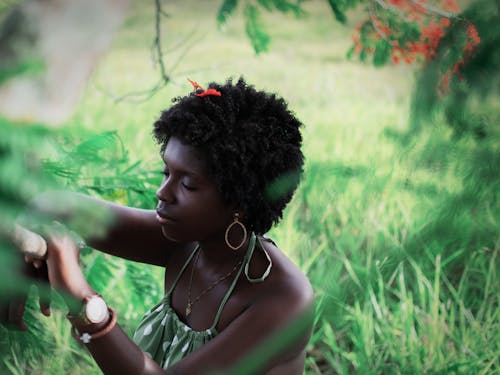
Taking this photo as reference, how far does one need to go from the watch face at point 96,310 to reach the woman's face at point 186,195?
349mm

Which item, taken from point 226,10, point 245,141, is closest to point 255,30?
point 226,10

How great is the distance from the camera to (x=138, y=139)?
13.9 ft

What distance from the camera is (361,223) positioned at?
3.03 meters

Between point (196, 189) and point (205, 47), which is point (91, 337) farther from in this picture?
point (205, 47)

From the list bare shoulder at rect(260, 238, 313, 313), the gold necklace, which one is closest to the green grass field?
bare shoulder at rect(260, 238, 313, 313)

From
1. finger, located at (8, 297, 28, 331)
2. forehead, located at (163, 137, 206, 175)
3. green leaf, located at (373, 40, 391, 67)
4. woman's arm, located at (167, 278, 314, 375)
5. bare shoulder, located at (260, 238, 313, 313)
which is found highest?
green leaf, located at (373, 40, 391, 67)

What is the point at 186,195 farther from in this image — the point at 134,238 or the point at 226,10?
the point at 226,10

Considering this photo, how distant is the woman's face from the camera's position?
1592 millimetres

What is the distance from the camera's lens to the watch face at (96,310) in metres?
1.23

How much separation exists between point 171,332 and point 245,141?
55 centimetres

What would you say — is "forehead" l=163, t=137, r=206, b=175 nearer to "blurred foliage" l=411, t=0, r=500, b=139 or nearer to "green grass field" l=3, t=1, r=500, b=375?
"green grass field" l=3, t=1, r=500, b=375

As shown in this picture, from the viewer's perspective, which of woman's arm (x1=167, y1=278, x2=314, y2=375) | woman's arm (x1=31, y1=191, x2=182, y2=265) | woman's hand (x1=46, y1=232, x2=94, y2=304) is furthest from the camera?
woman's arm (x1=31, y1=191, x2=182, y2=265)

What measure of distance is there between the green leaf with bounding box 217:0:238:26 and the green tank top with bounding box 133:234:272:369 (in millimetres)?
597

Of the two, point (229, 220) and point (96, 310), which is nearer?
point (96, 310)
